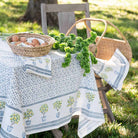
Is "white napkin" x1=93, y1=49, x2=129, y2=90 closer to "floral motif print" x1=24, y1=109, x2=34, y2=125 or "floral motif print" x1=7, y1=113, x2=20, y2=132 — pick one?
"floral motif print" x1=24, y1=109, x2=34, y2=125

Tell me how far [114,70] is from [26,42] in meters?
0.99

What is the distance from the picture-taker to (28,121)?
76.2 inches

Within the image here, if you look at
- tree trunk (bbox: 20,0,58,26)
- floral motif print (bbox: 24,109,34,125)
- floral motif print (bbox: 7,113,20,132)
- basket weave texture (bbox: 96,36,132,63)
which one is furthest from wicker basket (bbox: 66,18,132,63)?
tree trunk (bbox: 20,0,58,26)

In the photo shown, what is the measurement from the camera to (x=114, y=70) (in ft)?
8.43

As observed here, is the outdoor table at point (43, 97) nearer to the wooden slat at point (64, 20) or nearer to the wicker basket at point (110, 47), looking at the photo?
the wicker basket at point (110, 47)

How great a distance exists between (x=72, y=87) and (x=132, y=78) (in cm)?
214

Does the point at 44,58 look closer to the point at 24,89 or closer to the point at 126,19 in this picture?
the point at 24,89

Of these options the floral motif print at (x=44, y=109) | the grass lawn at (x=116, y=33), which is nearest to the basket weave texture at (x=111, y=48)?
the grass lawn at (x=116, y=33)

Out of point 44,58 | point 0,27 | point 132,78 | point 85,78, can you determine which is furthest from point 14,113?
point 0,27

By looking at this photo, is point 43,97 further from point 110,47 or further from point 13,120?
point 110,47

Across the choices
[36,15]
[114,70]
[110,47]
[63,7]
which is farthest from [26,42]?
[36,15]

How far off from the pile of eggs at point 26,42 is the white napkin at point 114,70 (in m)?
0.68

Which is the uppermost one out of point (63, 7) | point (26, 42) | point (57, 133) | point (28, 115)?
point (63, 7)

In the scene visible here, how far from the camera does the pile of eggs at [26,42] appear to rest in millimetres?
2028
